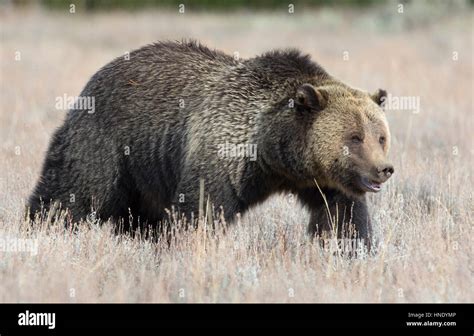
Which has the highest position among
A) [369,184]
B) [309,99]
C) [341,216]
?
[309,99]

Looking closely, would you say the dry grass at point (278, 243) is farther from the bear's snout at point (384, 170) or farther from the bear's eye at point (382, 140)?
the bear's eye at point (382, 140)

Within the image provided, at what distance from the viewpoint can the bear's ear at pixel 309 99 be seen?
6.64 meters

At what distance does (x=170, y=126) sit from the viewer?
7.32 meters

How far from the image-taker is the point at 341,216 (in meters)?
6.88

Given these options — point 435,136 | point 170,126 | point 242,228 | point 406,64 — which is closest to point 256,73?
point 170,126

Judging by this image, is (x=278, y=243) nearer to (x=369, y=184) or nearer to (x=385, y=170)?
(x=369, y=184)

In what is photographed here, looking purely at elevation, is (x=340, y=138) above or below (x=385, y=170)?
above

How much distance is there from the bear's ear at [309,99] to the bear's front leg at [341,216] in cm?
62

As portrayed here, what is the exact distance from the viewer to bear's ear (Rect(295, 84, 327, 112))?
6.64 m

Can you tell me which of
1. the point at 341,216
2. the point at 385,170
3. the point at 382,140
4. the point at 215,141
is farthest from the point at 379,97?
the point at 215,141

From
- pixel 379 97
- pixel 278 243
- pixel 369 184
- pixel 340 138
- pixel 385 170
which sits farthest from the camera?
pixel 278 243

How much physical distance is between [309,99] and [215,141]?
2.47 ft
